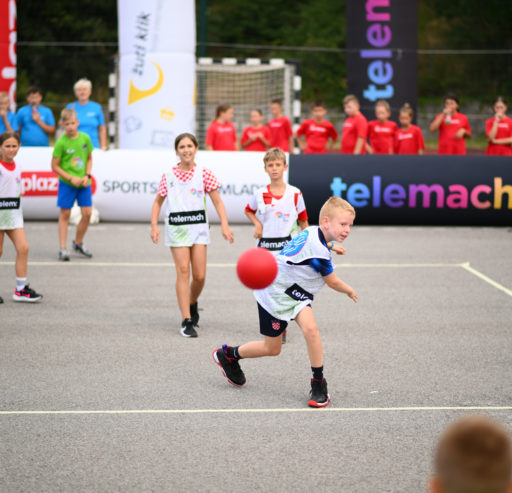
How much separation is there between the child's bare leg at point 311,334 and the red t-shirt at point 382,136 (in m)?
11.9

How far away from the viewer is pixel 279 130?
18734 millimetres

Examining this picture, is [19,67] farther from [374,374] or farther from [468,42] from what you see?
[374,374]

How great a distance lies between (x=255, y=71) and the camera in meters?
25.9

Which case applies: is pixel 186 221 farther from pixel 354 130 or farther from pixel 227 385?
pixel 354 130

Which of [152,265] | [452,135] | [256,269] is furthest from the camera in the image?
[452,135]

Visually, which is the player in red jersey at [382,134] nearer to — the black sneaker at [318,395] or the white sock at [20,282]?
the white sock at [20,282]

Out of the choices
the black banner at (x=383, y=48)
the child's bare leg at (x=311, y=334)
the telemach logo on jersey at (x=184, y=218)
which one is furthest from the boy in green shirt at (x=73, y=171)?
the black banner at (x=383, y=48)

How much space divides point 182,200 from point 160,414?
2894mm

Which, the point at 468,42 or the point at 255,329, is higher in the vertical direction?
the point at 468,42

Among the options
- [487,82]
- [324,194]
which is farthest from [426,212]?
[487,82]

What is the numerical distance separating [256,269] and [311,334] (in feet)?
3.39

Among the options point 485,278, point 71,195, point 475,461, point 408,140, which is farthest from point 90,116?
point 475,461

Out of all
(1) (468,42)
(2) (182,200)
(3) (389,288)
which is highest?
(1) (468,42)

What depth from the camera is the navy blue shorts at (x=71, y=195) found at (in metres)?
12.5
